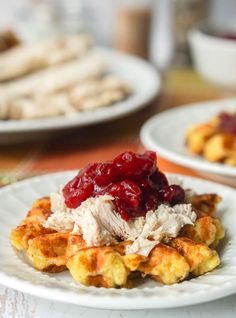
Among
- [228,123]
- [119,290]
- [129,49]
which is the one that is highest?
[119,290]

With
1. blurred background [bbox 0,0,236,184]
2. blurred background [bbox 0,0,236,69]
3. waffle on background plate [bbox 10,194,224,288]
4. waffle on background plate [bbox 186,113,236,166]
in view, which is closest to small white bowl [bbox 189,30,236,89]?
blurred background [bbox 0,0,236,184]

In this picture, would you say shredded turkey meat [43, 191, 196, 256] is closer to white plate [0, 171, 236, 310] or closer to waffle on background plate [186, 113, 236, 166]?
white plate [0, 171, 236, 310]

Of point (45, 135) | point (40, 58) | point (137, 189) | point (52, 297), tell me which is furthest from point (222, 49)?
point (52, 297)

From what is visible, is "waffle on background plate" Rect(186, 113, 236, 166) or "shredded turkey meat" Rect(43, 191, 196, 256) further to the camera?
"waffle on background plate" Rect(186, 113, 236, 166)

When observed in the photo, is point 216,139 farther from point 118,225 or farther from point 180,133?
point 118,225

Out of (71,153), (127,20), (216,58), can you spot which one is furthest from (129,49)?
(71,153)

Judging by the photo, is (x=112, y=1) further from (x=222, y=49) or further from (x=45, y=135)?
(x=45, y=135)

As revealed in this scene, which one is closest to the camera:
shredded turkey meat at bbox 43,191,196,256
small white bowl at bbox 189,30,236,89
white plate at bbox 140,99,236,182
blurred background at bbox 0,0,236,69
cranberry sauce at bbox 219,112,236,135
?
shredded turkey meat at bbox 43,191,196,256
